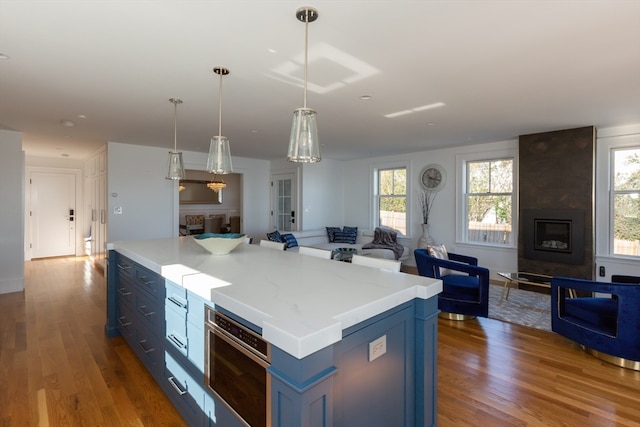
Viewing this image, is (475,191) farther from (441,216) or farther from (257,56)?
(257,56)

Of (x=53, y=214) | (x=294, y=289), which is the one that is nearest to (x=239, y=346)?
(x=294, y=289)

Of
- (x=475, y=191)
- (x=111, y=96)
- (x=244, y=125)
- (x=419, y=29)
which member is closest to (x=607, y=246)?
(x=475, y=191)

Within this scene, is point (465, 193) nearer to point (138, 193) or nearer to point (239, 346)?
point (239, 346)

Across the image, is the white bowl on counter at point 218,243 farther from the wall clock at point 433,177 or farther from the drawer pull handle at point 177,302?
the wall clock at point 433,177

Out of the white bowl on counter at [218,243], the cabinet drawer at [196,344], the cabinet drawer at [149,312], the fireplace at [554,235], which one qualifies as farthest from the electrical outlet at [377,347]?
the fireplace at [554,235]

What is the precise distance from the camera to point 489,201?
5762 mm

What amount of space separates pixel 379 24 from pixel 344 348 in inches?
71.6

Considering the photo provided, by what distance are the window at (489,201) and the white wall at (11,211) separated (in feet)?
24.3

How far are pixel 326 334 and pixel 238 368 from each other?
535 mm

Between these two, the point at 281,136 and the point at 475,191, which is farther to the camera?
the point at 475,191

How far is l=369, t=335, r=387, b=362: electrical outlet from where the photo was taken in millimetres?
1357

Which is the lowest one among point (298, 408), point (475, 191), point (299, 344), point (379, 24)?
point (298, 408)

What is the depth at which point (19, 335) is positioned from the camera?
125 inches

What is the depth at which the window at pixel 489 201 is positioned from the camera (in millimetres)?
5543
